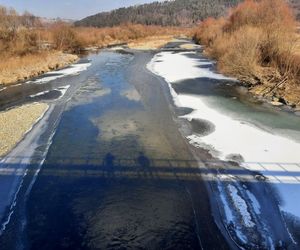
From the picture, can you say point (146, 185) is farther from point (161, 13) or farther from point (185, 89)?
point (161, 13)

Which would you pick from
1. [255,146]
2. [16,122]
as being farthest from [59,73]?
[255,146]

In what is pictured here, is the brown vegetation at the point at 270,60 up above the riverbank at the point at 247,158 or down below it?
above

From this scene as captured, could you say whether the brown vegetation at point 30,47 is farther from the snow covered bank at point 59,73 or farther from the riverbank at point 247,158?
the riverbank at point 247,158

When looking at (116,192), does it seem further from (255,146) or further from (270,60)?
(270,60)

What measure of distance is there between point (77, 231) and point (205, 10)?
166145 mm

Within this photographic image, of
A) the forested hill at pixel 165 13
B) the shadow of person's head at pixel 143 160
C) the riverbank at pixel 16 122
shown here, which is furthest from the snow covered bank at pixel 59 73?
the forested hill at pixel 165 13

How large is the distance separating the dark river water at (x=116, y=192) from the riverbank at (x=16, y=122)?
1496 mm

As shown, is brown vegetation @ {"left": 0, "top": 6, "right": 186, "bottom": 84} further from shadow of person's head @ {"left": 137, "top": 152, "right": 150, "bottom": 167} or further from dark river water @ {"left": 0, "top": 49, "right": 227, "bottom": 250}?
shadow of person's head @ {"left": 137, "top": 152, "right": 150, "bottom": 167}

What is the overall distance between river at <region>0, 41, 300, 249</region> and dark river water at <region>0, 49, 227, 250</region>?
0.03 metres

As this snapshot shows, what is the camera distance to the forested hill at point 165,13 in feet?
496

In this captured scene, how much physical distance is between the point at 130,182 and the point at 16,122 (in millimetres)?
7998

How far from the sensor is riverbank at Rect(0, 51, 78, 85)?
28.0 metres

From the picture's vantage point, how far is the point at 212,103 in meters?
19.2

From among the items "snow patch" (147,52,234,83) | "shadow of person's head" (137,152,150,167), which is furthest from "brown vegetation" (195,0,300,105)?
"shadow of person's head" (137,152,150,167)
